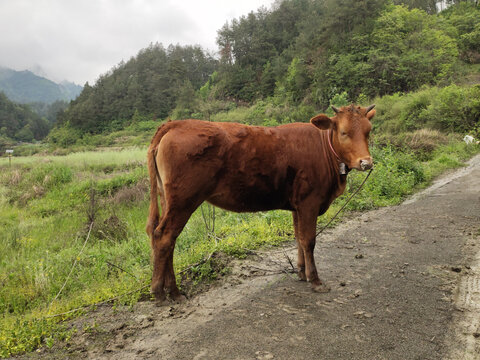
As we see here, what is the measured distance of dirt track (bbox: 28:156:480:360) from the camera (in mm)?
2449

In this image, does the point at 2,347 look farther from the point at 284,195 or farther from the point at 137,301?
the point at 284,195

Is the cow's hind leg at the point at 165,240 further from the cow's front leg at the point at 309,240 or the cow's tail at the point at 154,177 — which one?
the cow's front leg at the point at 309,240

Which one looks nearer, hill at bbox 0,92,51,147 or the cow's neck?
the cow's neck

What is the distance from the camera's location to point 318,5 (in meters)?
52.1

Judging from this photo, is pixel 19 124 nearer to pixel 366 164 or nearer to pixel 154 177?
pixel 154 177

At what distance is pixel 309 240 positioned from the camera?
132 inches

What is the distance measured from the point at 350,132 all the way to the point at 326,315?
71.9 inches

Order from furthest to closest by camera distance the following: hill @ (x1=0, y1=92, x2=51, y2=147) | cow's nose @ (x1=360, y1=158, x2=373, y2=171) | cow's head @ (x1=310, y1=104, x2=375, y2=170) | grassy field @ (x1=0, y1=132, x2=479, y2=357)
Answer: hill @ (x1=0, y1=92, x2=51, y2=147), grassy field @ (x1=0, y1=132, x2=479, y2=357), cow's head @ (x1=310, y1=104, x2=375, y2=170), cow's nose @ (x1=360, y1=158, x2=373, y2=171)

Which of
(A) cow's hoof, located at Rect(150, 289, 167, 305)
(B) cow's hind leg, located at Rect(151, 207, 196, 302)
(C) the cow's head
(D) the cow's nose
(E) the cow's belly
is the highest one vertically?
(C) the cow's head

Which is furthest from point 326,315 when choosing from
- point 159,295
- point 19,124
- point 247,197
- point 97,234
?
point 19,124

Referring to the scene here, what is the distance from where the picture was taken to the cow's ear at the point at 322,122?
3309 mm

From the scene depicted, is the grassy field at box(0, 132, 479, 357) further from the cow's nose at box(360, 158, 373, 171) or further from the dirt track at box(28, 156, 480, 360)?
the cow's nose at box(360, 158, 373, 171)

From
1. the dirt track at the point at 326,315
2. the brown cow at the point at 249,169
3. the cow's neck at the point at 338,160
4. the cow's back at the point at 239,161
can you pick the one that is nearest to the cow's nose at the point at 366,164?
the brown cow at the point at 249,169

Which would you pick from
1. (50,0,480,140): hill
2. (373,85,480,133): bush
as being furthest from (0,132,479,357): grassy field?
(50,0,480,140): hill
